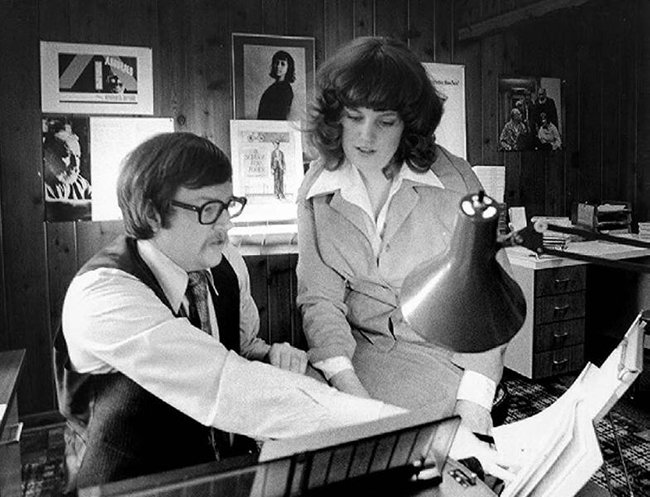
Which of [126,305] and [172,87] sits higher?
[172,87]

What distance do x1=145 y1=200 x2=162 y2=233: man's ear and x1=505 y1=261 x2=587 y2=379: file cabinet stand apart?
2.71 m

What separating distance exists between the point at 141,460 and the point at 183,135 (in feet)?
2.12

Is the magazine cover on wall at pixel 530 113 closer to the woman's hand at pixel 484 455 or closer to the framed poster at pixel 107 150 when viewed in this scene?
the framed poster at pixel 107 150

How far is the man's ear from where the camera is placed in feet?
4.13

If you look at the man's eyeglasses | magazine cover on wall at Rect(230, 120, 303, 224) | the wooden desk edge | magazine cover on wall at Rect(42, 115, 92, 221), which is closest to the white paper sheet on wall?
magazine cover on wall at Rect(230, 120, 303, 224)

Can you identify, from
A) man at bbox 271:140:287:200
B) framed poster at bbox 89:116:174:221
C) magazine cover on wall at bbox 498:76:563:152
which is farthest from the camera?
magazine cover on wall at bbox 498:76:563:152

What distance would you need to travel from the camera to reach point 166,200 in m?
1.26

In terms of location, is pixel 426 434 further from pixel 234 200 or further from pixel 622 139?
pixel 622 139

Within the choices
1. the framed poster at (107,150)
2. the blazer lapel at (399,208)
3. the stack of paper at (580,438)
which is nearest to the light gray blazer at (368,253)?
the blazer lapel at (399,208)

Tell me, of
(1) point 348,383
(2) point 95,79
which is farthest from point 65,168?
(1) point 348,383

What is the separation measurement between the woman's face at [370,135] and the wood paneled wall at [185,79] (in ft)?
3.00

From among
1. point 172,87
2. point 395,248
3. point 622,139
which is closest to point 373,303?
point 395,248

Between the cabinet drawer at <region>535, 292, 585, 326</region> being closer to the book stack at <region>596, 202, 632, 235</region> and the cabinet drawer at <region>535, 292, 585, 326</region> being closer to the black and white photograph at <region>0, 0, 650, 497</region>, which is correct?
the black and white photograph at <region>0, 0, 650, 497</region>

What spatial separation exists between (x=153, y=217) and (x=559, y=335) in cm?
299
